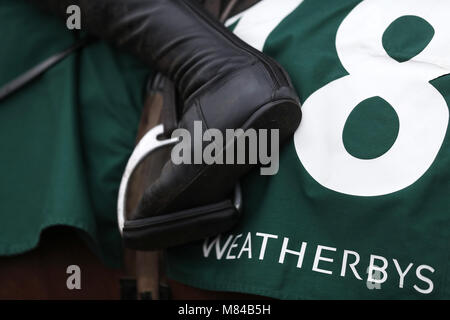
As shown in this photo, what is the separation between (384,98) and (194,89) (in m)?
0.29

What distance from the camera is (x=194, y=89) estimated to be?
834 mm

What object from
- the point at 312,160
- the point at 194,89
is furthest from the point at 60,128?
the point at 312,160

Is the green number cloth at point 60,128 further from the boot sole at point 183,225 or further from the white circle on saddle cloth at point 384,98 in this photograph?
the white circle on saddle cloth at point 384,98

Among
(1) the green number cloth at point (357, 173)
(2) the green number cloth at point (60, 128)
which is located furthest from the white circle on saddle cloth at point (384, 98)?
(2) the green number cloth at point (60, 128)

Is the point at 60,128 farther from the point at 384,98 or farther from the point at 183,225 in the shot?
the point at 384,98

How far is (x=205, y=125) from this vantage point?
768 millimetres

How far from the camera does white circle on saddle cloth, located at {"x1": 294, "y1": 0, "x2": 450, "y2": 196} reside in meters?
0.72

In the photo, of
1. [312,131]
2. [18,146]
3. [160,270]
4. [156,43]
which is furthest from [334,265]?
[18,146]

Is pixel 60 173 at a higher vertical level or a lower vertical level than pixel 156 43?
lower

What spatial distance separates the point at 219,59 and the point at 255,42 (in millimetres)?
108

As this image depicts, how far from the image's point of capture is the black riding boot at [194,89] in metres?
0.75

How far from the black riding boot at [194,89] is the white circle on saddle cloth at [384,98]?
5 centimetres

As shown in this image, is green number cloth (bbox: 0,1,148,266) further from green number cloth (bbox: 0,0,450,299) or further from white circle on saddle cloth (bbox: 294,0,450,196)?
white circle on saddle cloth (bbox: 294,0,450,196)

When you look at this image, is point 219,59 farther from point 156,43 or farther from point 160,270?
point 160,270
